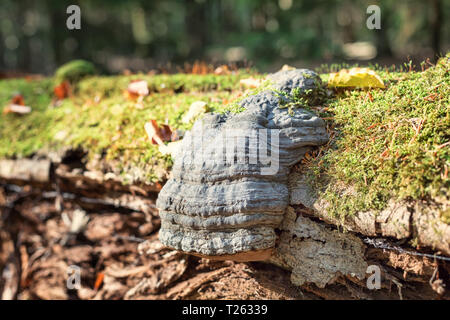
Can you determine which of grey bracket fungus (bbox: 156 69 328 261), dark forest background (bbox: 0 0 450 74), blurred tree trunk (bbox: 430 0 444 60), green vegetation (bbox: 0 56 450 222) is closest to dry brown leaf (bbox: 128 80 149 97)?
green vegetation (bbox: 0 56 450 222)

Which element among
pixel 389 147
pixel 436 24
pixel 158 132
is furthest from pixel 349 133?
pixel 436 24

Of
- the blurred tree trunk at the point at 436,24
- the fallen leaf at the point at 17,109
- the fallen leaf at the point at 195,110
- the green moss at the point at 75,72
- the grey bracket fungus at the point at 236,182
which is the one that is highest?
the blurred tree trunk at the point at 436,24

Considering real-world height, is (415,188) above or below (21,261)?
above

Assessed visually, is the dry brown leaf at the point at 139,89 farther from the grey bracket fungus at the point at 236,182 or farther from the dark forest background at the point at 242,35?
the dark forest background at the point at 242,35

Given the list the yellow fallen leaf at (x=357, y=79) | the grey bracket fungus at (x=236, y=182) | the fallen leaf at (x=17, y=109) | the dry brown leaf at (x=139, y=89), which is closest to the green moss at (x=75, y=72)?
the fallen leaf at (x=17, y=109)

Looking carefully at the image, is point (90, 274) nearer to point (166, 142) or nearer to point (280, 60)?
point (166, 142)

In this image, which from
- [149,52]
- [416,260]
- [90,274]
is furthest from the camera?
[149,52]

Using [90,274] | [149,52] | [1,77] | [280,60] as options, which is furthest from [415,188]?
[149,52]

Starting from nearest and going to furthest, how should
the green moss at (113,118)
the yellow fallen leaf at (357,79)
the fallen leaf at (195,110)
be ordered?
the yellow fallen leaf at (357,79) → the fallen leaf at (195,110) → the green moss at (113,118)
